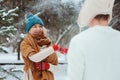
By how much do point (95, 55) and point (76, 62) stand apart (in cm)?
10

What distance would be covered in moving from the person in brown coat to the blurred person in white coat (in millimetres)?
1662

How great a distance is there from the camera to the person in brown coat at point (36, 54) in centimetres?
340

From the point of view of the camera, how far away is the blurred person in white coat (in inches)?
63.5

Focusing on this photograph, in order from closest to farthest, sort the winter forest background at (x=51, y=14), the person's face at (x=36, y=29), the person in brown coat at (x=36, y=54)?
the person in brown coat at (x=36, y=54), the person's face at (x=36, y=29), the winter forest background at (x=51, y=14)

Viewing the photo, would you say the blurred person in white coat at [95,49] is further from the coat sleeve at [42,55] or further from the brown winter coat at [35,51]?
the brown winter coat at [35,51]

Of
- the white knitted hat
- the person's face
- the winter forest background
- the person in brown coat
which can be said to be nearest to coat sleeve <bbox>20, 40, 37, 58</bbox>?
the person in brown coat

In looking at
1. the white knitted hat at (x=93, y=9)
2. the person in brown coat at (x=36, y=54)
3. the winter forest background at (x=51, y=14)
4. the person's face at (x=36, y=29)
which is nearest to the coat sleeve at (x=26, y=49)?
the person in brown coat at (x=36, y=54)

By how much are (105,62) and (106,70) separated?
3 cm

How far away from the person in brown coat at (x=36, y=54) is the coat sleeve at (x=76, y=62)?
5.65 ft

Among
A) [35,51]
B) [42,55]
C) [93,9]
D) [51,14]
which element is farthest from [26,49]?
[51,14]

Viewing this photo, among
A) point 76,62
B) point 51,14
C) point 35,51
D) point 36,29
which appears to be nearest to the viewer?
Result: point 76,62

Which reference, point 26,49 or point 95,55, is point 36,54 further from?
point 95,55

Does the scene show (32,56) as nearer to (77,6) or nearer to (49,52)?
(49,52)

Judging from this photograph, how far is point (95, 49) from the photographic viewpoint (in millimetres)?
1654
